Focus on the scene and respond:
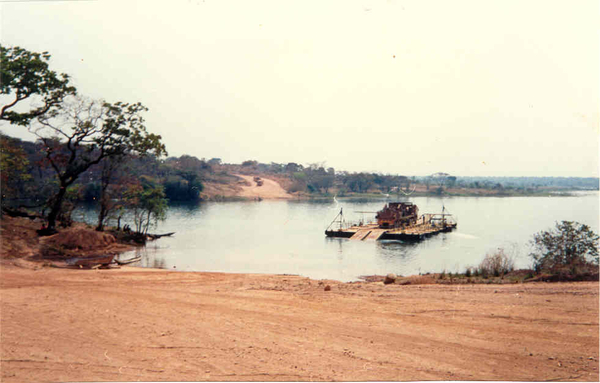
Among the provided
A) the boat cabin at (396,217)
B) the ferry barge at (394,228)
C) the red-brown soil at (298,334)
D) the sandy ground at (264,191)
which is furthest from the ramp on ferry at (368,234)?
the sandy ground at (264,191)

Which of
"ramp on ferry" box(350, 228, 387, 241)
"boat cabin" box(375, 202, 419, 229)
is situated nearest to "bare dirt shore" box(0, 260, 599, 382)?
"ramp on ferry" box(350, 228, 387, 241)

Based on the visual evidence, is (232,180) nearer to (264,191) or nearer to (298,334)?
(264,191)

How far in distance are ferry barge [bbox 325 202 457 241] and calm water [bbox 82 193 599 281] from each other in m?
1.10

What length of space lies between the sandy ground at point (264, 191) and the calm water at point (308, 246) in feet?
60.7

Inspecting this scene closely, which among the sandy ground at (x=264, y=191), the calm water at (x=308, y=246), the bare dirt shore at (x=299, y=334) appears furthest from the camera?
the sandy ground at (x=264, y=191)

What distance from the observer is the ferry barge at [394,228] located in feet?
113

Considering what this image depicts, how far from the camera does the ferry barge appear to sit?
34562 mm

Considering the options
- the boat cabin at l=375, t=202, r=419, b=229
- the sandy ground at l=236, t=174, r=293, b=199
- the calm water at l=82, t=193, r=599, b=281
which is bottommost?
the calm water at l=82, t=193, r=599, b=281

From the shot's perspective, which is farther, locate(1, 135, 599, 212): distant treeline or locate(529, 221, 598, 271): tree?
locate(1, 135, 599, 212): distant treeline

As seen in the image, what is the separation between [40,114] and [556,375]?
18.8 metres

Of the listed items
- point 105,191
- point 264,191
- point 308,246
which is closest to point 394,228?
point 308,246

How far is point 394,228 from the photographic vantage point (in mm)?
37562

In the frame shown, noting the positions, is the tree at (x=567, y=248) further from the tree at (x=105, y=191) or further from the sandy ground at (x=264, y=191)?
the sandy ground at (x=264, y=191)

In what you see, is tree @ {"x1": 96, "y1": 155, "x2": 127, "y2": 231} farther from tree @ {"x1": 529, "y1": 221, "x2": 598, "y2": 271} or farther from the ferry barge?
tree @ {"x1": 529, "y1": 221, "x2": 598, "y2": 271}
